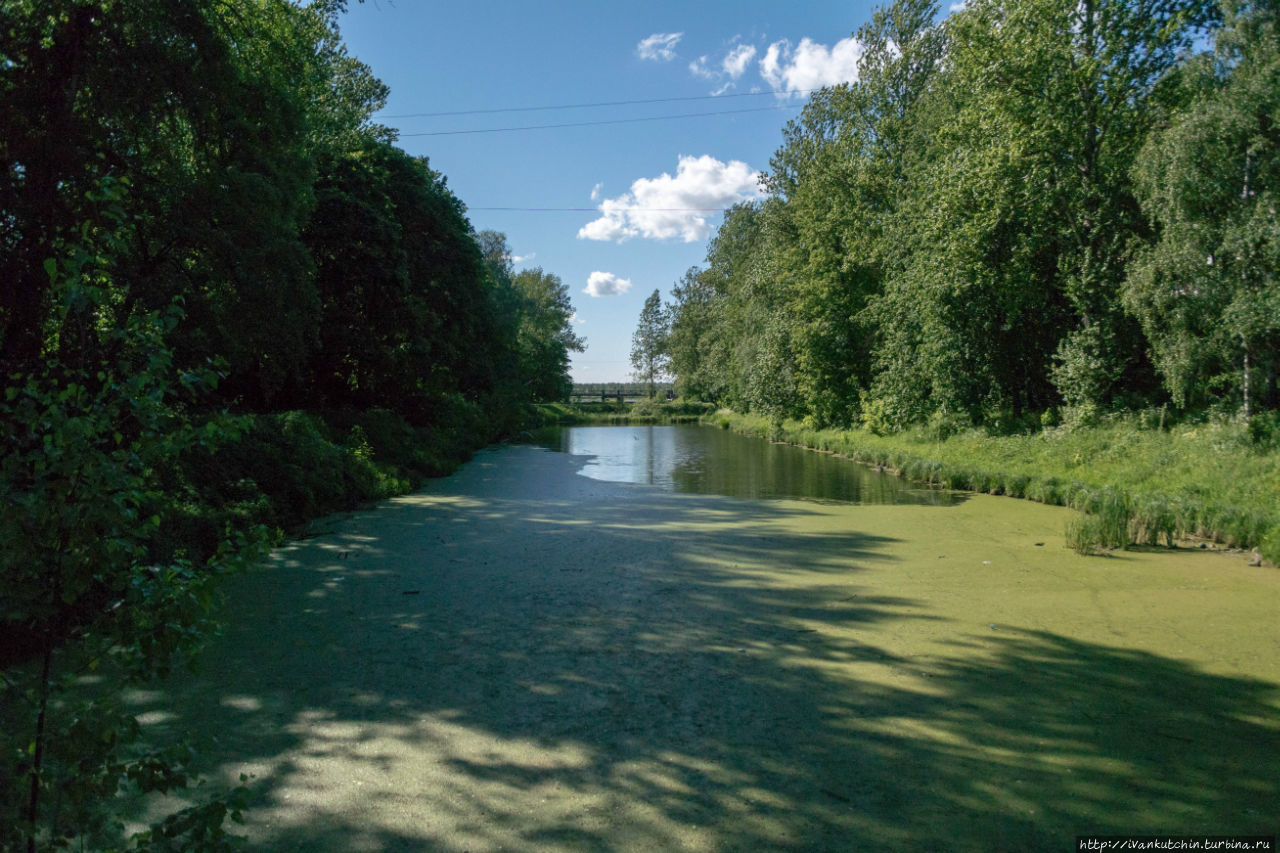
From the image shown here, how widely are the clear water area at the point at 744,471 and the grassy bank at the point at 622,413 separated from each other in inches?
672

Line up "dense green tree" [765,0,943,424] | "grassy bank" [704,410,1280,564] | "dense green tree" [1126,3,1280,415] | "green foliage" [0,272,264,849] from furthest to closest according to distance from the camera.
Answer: "dense green tree" [765,0,943,424]
"dense green tree" [1126,3,1280,415]
"grassy bank" [704,410,1280,564]
"green foliage" [0,272,264,849]

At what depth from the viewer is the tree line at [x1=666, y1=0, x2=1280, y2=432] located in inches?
368

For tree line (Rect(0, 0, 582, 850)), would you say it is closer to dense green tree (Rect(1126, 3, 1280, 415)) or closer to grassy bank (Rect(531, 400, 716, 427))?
dense green tree (Rect(1126, 3, 1280, 415))

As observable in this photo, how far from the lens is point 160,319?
1896 millimetres

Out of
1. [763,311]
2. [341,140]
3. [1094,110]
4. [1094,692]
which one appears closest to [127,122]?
[1094,692]

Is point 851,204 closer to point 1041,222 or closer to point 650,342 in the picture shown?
point 1041,222

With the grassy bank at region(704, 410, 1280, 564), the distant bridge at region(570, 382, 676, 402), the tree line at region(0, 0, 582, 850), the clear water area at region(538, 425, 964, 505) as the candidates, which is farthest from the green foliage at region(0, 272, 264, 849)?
the distant bridge at region(570, 382, 676, 402)

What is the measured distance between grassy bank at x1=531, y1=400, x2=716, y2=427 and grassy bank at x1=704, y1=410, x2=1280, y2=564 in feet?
91.5

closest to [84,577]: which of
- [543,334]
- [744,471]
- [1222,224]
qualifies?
[1222,224]

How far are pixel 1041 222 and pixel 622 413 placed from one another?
42.5 metres

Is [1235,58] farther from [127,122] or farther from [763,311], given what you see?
[763,311]

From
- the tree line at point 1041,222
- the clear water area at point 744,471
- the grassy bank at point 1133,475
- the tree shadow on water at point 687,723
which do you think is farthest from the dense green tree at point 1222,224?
the tree shadow on water at point 687,723

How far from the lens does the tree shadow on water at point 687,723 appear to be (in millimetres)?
2631

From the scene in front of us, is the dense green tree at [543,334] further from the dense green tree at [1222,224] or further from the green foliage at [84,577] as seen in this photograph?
the green foliage at [84,577]
